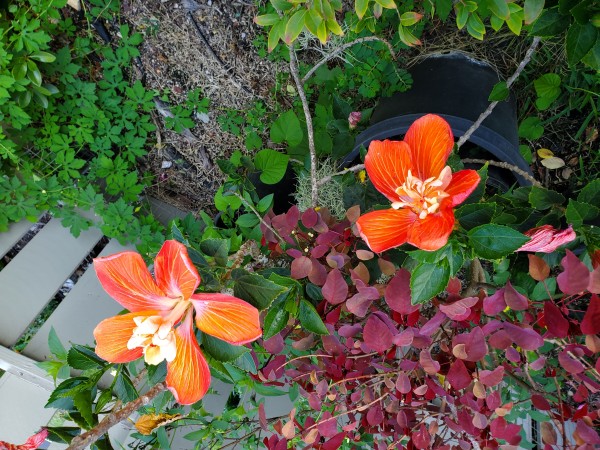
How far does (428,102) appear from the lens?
1.41 meters

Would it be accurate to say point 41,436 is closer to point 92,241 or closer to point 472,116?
point 92,241

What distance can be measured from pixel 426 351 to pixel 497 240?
9.7 inches

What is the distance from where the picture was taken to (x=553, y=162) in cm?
164

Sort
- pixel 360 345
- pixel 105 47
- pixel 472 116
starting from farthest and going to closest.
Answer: pixel 105 47 < pixel 472 116 < pixel 360 345

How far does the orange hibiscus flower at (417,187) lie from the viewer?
595mm

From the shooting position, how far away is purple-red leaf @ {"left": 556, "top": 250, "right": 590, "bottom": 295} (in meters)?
0.65

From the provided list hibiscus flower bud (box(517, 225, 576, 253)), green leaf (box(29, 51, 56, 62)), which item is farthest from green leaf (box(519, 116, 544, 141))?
green leaf (box(29, 51, 56, 62))

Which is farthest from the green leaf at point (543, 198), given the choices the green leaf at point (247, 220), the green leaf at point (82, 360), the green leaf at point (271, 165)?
the green leaf at point (82, 360)

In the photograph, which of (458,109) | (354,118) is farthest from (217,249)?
(458,109)

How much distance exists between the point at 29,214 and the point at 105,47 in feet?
2.35

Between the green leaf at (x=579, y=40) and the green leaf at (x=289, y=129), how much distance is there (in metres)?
0.84

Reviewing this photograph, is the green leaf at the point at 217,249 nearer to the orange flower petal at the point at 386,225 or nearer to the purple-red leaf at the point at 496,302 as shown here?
the orange flower petal at the point at 386,225

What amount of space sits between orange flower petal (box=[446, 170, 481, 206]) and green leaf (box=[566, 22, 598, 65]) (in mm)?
349

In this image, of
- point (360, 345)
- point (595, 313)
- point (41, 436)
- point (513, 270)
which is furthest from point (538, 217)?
point (41, 436)
